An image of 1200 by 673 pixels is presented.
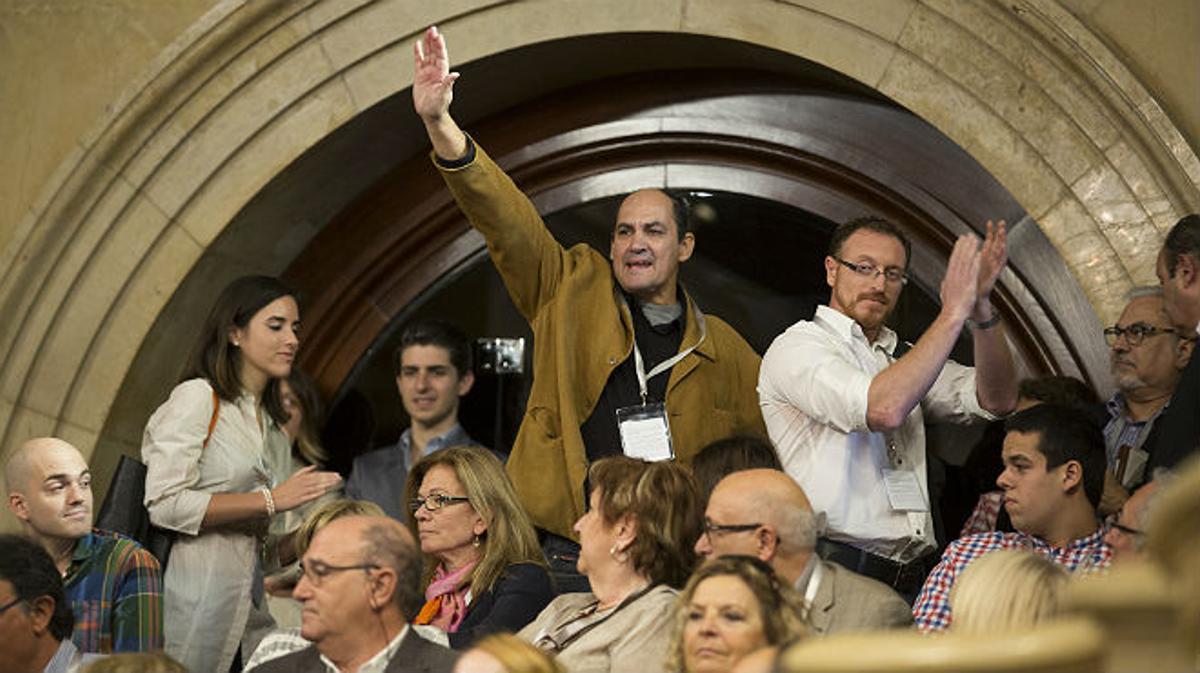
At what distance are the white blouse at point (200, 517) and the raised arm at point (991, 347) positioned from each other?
74.6 inches

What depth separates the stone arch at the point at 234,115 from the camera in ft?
18.6

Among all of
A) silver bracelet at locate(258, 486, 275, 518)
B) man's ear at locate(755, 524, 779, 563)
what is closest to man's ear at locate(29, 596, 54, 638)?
silver bracelet at locate(258, 486, 275, 518)

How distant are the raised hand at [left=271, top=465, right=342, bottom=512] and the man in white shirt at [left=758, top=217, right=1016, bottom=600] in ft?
3.85

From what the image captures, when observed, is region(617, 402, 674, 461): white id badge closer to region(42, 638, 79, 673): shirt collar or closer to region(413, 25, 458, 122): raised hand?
region(413, 25, 458, 122): raised hand

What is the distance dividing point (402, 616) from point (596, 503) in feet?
1.54

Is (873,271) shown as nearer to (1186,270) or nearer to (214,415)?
(1186,270)

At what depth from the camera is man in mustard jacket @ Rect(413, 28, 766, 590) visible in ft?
17.0

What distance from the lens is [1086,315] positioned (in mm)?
5934

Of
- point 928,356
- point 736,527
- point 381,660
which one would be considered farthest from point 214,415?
point 928,356

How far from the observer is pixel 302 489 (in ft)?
17.8

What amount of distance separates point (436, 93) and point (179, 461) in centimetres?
122

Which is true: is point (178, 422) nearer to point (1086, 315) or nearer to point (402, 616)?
point (402, 616)

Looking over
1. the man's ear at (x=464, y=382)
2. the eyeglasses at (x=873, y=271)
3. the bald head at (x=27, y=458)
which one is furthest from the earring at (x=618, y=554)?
the man's ear at (x=464, y=382)

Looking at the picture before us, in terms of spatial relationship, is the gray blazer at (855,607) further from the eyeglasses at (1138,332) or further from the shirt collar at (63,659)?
the shirt collar at (63,659)
